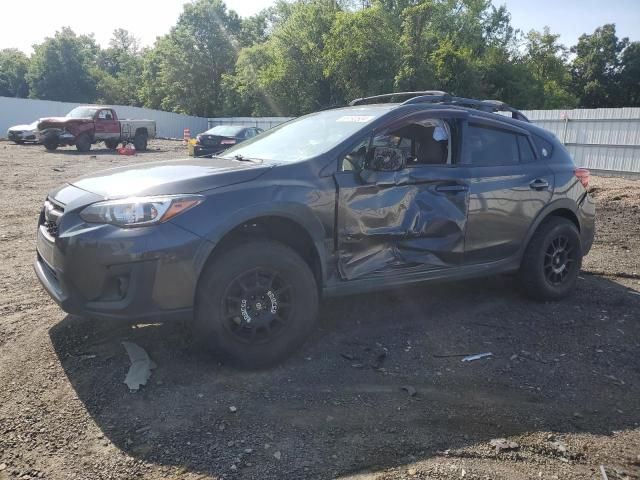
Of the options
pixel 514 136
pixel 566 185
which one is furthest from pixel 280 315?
pixel 566 185

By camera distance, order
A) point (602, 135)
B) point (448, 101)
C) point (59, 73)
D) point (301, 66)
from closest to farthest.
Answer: point (448, 101) < point (602, 135) < point (301, 66) < point (59, 73)

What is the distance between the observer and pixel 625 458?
2.86 m

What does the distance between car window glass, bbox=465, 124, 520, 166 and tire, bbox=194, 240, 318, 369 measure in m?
1.98

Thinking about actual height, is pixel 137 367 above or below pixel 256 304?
below

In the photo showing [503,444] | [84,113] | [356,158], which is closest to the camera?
[503,444]

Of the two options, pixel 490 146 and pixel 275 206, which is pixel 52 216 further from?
pixel 490 146

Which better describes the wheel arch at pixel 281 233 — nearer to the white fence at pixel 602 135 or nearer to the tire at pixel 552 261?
the tire at pixel 552 261

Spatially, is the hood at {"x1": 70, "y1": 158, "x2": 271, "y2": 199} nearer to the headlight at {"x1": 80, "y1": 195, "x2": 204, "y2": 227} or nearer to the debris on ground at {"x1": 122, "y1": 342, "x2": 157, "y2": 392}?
the headlight at {"x1": 80, "y1": 195, "x2": 204, "y2": 227}

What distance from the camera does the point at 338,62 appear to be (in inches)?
1451

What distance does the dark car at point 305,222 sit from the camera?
3252 millimetres

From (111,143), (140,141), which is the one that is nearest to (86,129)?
(111,143)

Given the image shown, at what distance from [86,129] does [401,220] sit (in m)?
21.7

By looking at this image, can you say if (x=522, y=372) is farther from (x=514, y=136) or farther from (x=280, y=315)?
(x=514, y=136)

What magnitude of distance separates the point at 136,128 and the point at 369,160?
76.8 feet
